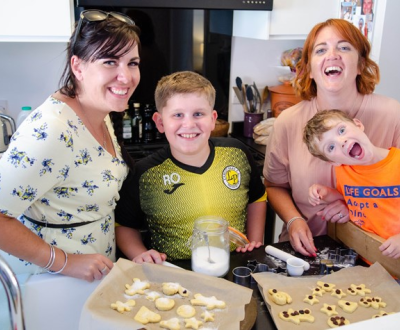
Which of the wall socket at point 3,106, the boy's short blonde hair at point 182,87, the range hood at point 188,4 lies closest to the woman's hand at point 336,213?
the boy's short blonde hair at point 182,87

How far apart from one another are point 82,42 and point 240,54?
5.38 ft

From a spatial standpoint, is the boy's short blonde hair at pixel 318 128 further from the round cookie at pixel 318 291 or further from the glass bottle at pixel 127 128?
the glass bottle at pixel 127 128

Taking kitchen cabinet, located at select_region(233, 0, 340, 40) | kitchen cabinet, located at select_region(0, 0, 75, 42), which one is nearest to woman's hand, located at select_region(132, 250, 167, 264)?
kitchen cabinet, located at select_region(0, 0, 75, 42)

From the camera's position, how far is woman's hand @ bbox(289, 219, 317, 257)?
52.4 inches

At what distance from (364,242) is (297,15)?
146cm

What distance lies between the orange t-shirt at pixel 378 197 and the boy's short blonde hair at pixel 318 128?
0.14m

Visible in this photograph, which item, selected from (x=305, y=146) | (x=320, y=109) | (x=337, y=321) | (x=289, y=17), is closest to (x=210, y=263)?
(x=337, y=321)

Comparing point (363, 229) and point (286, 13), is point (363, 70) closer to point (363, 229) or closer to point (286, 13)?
point (363, 229)

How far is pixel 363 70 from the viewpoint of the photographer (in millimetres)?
1623

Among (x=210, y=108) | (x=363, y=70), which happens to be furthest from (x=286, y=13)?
(x=210, y=108)

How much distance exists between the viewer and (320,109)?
1.65 metres

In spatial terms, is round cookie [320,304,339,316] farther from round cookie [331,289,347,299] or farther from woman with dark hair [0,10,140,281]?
woman with dark hair [0,10,140,281]

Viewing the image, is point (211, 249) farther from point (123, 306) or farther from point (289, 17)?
point (289, 17)

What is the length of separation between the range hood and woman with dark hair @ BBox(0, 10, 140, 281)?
2.43 feet
